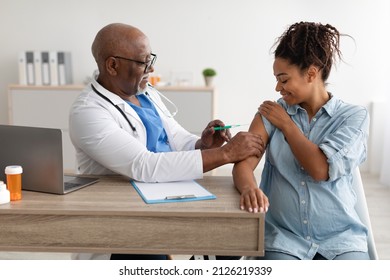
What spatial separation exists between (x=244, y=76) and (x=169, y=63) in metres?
0.75

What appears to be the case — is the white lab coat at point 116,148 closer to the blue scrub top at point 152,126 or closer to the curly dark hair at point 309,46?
the blue scrub top at point 152,126

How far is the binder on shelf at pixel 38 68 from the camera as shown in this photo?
17.0ft

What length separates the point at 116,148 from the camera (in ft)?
6.48

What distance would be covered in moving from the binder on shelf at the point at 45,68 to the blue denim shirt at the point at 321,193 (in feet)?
12.1

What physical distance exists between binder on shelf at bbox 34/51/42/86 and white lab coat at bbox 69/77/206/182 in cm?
318

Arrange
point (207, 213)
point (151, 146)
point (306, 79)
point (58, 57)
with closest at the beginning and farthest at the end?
1. point (207, 213)
2. point (306, 79)
3. point (151, 146)
4. point (58, 57)

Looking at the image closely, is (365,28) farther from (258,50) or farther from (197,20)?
(197,20)

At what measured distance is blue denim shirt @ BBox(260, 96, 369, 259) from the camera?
5.96 ft

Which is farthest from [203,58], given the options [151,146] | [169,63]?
[151,146]

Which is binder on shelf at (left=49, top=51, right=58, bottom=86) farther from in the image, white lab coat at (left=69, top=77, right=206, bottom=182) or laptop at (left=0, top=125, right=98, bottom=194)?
laptop at (left=0, top=125, right=98, bottom=194)

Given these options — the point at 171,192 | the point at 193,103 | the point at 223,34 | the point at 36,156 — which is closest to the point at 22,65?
the point at 193,103

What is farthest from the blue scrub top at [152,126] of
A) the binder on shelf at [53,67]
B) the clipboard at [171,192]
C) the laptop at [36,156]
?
the binder on shelf at [53,67]

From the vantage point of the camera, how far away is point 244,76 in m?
5.45

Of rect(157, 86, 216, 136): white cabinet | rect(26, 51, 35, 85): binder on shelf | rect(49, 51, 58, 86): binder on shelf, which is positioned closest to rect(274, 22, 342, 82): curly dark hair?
rect(157, 86, 216, 136): white cabinet
